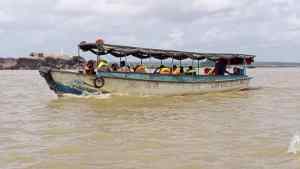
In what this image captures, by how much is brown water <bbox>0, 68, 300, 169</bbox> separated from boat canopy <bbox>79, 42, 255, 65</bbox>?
2686 mm

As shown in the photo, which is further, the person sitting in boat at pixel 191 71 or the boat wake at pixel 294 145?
the person sitting in boat at pixel 191 71

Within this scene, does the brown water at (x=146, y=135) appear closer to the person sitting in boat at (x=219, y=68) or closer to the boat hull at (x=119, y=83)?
the boat hull at (x=119, y=83)

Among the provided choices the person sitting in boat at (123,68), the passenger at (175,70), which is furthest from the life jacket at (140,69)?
the passenger at (175,70)

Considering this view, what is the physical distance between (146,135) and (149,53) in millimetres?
11243

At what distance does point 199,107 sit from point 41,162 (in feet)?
32.6

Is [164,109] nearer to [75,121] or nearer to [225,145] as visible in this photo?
[75,121]

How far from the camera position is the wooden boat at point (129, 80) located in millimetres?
19578

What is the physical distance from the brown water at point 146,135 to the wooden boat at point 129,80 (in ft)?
3.23

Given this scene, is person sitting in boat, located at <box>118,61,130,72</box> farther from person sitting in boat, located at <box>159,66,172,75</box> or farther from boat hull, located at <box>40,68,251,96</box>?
person sitting in boat, located at <box>159,66,172,75</box>

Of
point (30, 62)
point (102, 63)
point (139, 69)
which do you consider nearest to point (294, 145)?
point (102, 63)

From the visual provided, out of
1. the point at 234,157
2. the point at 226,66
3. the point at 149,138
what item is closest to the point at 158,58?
the point at 226,66

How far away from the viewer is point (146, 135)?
11.1 metres

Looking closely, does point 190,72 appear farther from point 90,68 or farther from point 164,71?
point 90,68

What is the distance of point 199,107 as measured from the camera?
17578 mm
